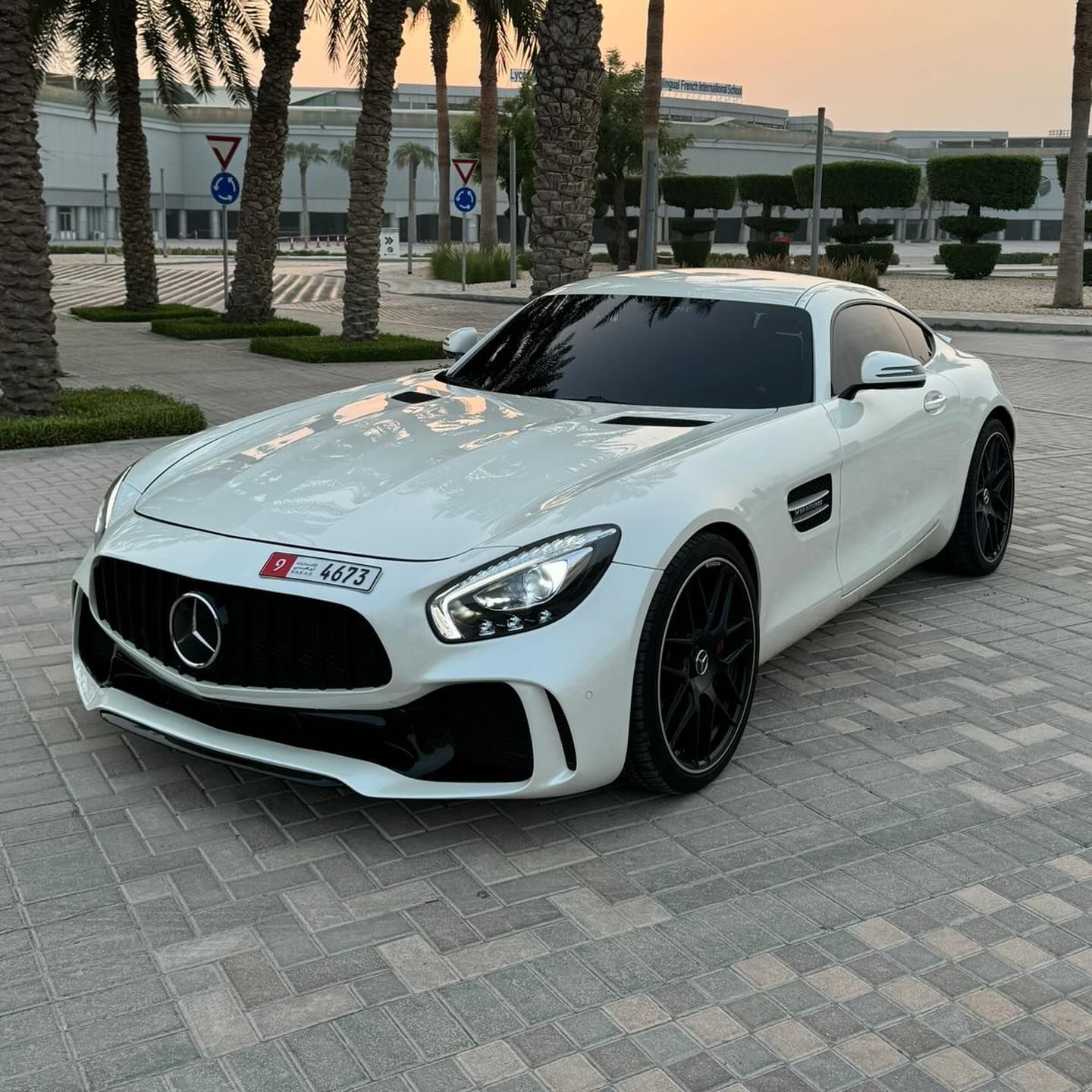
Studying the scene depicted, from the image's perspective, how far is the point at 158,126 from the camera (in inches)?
3425

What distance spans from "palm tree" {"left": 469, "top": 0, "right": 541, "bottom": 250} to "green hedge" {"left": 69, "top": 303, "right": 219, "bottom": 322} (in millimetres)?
8408

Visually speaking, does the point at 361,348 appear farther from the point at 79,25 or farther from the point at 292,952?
the point at 292,952

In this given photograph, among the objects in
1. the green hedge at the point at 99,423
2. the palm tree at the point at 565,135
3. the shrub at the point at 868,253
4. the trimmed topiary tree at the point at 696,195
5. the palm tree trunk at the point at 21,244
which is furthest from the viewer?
the trimmed topiary tree at the point at 696,195

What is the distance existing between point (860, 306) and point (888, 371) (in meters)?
0.74

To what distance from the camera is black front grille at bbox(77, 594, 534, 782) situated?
362 cm

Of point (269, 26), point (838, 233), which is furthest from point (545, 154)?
point (838, 233)

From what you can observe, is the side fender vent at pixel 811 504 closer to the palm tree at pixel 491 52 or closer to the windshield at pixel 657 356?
the windshield at pixel 657 356

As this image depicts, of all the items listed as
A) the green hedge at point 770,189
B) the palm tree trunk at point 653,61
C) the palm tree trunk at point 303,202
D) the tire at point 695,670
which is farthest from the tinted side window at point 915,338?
the palm tree trunk at point 303,202

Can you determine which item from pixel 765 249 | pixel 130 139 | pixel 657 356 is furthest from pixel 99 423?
pixel 765 249

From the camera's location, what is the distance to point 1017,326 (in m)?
23.7

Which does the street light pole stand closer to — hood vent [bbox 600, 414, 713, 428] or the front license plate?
hood vent [bbox 600, 414, 713, 428]

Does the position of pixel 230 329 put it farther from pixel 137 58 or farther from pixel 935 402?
pixel 935 402

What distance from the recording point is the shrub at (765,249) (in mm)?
35638

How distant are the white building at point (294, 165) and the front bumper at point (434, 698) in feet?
245
